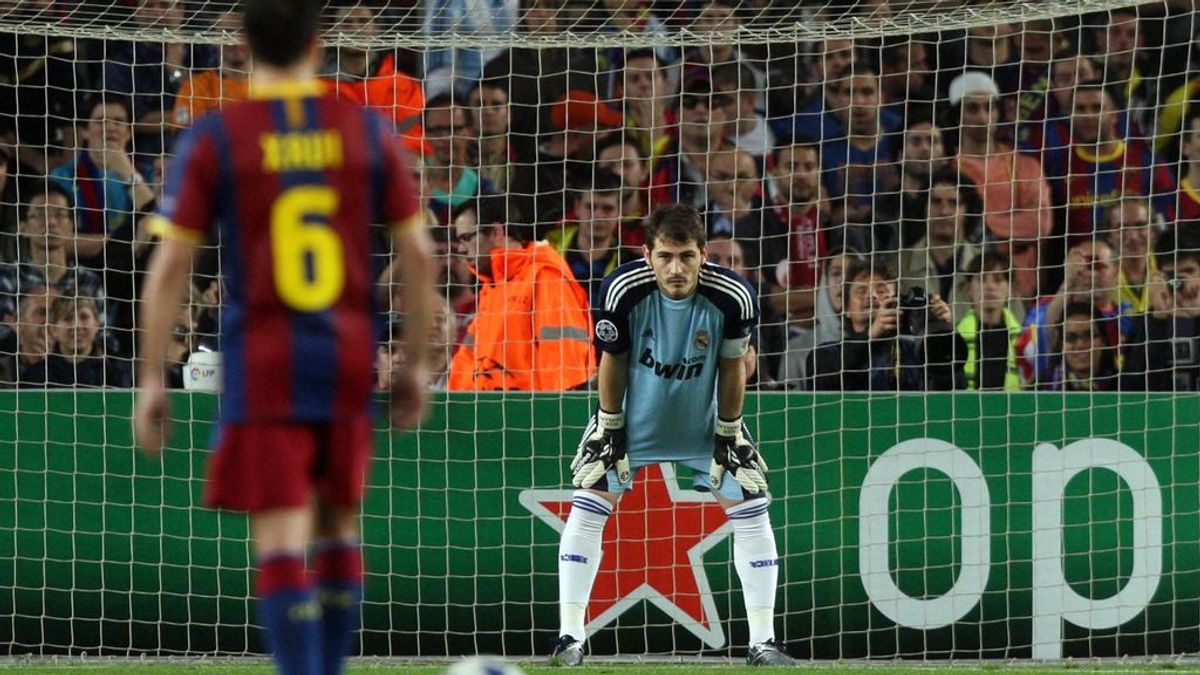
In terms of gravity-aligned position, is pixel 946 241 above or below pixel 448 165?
below

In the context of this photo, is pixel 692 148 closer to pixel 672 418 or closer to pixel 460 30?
pixel 460 30

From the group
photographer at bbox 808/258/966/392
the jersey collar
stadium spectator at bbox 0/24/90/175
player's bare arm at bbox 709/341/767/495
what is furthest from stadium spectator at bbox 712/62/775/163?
the jersey collar

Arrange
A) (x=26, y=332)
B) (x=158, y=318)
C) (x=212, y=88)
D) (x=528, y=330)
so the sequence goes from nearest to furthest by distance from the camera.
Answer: (x=158, y=318), (x=26, y=332), (x=528, y=330), (x=212, y=88)

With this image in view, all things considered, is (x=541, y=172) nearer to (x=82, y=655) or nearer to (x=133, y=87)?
(x=133, y=87)

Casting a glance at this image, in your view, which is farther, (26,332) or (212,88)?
(212,88)

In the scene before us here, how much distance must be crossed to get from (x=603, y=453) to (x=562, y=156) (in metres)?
3.45

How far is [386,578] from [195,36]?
287cm

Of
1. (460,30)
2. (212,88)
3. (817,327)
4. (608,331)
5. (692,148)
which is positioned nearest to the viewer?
(608,331)

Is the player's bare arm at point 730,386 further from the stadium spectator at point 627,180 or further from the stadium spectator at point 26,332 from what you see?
the stadium spectator at point 26,332

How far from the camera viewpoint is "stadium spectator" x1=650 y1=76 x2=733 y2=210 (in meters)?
10.9

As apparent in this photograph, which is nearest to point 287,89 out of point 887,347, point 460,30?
point 460,30

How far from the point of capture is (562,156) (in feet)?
35.7

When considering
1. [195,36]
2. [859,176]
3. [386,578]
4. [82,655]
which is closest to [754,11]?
[859,176]

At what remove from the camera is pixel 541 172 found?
10750 mm
